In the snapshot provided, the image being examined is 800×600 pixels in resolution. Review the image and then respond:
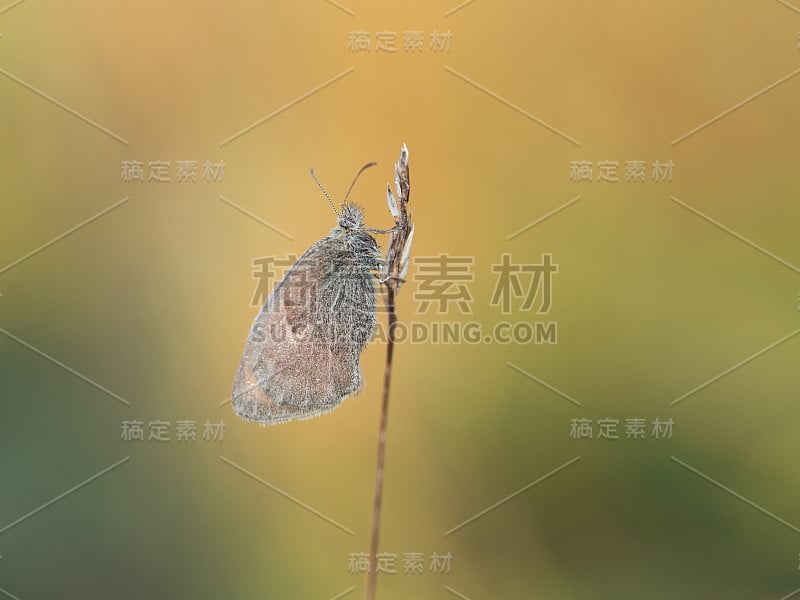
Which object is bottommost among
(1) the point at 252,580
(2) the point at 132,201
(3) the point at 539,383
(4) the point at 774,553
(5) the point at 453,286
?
(1) the point at 252,580

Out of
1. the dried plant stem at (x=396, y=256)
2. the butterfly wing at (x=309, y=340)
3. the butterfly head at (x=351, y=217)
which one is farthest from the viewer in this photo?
the butterfly head at (x=351, y=217)

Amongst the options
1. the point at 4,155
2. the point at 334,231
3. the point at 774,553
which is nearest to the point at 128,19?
the point at 4,155

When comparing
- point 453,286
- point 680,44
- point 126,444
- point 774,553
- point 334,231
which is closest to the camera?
point 334,231

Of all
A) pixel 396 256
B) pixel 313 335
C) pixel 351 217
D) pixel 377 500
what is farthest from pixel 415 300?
pixel 377 500

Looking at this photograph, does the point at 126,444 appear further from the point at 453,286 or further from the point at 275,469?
the point at 453,286

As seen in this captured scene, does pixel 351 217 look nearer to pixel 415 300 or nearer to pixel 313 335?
pixel 313 335

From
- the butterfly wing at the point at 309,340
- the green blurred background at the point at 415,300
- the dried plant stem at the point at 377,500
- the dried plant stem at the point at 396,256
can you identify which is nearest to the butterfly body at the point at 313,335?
the butterfly wing at the point at 309,340

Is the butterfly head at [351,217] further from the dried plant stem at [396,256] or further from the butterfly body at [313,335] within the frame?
the dried plant stem at [396,256]
